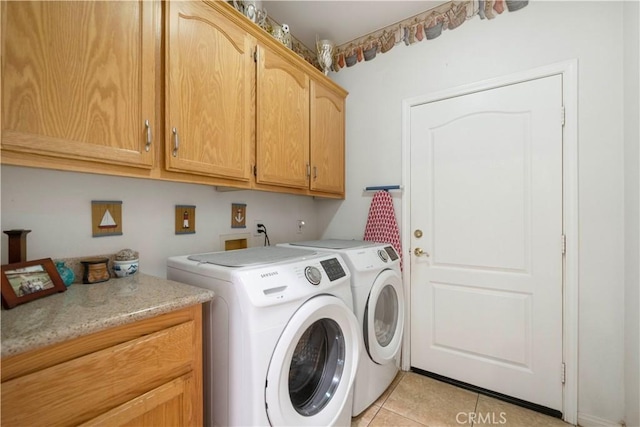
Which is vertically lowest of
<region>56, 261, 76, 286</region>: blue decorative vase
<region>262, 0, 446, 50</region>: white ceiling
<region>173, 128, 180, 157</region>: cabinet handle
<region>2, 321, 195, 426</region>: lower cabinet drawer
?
<region>2, 321, 195, 426</region>: lower cabinet drawer

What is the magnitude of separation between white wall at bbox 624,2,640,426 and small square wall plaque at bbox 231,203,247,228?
2.10m

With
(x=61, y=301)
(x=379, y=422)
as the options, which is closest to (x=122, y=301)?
(x=61, y=301)

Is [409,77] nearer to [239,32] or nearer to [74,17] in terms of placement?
[239,32]

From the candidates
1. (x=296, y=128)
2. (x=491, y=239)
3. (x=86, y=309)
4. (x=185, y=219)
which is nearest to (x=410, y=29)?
(x=296, y=128)

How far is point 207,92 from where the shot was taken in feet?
4.16

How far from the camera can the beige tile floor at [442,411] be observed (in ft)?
5.03

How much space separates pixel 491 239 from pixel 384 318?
863 millimetres

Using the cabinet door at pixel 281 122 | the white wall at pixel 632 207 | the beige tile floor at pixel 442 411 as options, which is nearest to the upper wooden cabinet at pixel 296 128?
the cabinet door at pixel 281 122

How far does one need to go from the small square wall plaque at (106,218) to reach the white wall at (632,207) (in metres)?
2.41

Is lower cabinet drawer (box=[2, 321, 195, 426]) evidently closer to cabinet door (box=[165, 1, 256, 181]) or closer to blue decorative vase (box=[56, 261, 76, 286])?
blue decorative vase (box=[56, 261, 76, 286])

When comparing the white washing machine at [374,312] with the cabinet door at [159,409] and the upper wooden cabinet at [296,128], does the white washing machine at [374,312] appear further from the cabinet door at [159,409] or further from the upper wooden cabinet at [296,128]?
the cabinet door at [159,409]

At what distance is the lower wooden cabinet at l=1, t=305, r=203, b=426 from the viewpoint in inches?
24.6

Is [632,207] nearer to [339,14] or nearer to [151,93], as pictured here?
[339,14]

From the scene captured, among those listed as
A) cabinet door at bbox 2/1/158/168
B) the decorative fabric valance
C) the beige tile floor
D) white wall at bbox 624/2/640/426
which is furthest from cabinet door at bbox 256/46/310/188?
white wall at bbox 624/2/640/426
